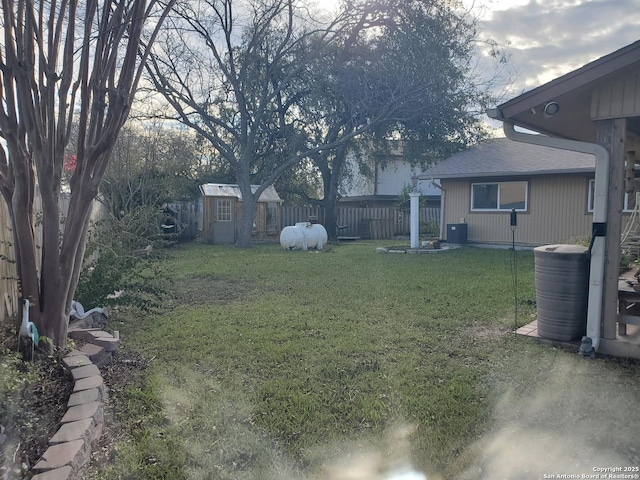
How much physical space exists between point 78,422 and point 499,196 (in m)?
14.4

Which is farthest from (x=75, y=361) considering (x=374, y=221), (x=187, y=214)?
(x=374, y=221)

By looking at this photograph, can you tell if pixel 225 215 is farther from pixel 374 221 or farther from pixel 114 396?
pixel 114 396

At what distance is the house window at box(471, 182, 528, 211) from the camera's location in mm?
14672

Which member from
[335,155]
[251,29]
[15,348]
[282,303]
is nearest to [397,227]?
[335,155]

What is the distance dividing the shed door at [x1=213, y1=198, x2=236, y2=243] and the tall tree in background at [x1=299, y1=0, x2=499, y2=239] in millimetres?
4874

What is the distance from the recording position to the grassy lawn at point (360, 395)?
2676mm

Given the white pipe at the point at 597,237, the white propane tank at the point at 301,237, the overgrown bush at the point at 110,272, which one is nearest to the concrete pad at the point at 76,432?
the overgrown bush at the point at 110,272

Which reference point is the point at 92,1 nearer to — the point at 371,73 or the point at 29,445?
the point at 29,445

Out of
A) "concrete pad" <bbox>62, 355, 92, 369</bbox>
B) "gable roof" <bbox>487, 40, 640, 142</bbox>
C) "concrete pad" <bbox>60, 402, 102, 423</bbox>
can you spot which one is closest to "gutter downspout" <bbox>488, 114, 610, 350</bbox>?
"gable roof" <bbox>487, 40, 640, 142</bbox>

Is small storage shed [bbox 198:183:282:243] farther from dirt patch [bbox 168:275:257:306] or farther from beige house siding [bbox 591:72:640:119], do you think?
beige house siding [bbox 591:72:640:119]

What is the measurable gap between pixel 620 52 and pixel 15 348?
546 centimetres

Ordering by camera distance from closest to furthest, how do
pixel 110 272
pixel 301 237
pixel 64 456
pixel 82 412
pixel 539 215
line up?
pixel 64 456, pixel 82 412, pixel 110 272, pixel 539 215, pixel 301 237

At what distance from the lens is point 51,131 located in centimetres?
387

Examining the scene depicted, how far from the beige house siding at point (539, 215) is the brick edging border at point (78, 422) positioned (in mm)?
12435
